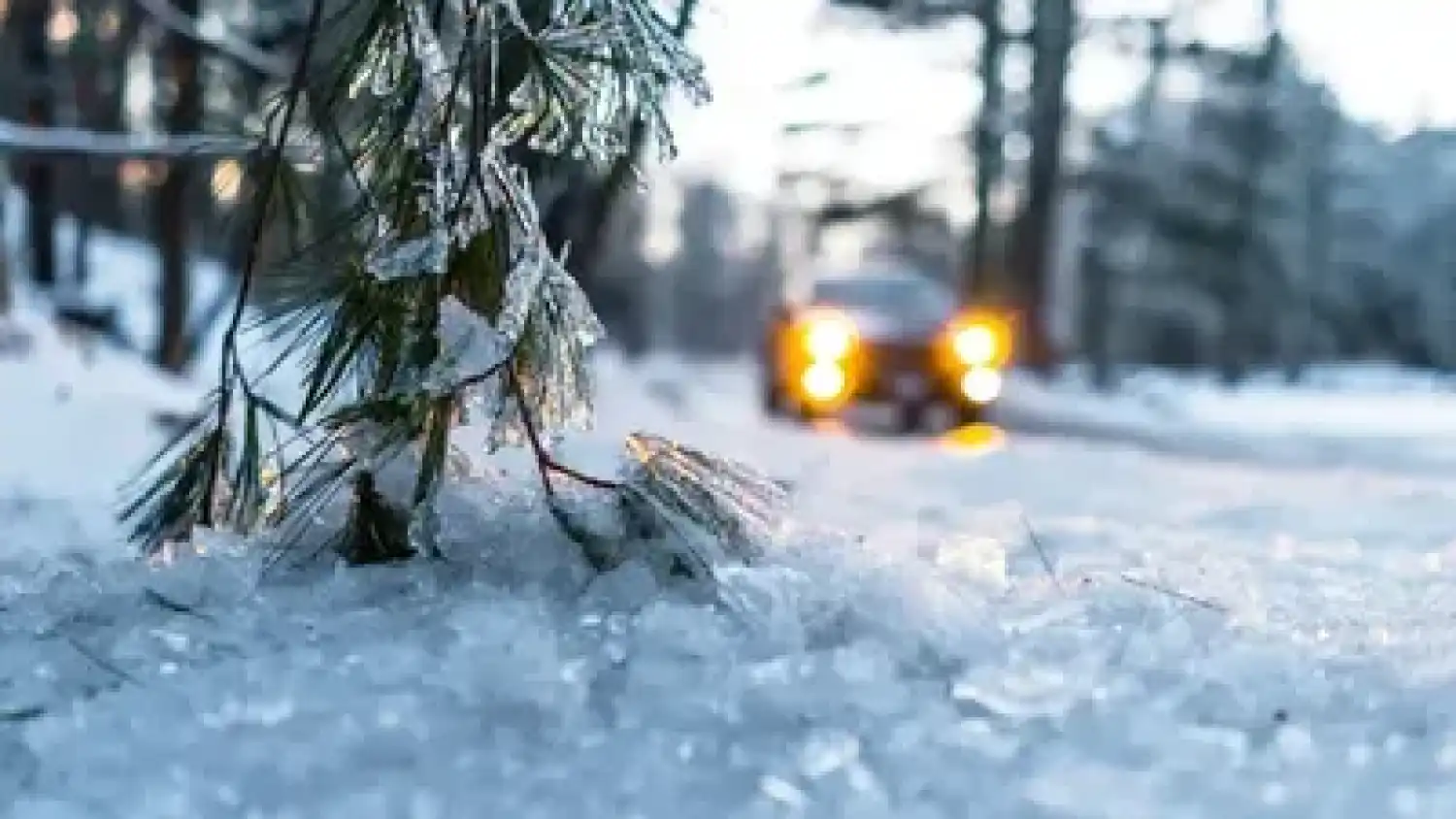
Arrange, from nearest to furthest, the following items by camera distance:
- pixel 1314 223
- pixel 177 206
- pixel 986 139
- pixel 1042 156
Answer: pixel 177 206, pixel 1042 156, pixel 986 139, pixel 1314 223

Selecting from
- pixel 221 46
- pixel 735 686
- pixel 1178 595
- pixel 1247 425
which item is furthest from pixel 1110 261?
pixel 735 686

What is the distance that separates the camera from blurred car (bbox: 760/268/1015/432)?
12.3 meters

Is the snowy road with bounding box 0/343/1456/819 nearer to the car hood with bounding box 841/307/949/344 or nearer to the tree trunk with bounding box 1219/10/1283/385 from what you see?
the car hood with bounding box 841/307/949/344

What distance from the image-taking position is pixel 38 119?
14023mm

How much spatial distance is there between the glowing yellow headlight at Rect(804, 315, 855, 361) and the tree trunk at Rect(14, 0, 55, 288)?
221 inches

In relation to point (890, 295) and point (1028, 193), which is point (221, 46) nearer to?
point (890, 295)

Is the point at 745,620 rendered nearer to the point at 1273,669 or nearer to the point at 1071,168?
the point at 1273,669

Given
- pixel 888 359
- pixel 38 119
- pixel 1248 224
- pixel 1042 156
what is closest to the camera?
pixel 888 359

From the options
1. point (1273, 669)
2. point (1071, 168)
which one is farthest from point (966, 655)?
point (1071, 168)

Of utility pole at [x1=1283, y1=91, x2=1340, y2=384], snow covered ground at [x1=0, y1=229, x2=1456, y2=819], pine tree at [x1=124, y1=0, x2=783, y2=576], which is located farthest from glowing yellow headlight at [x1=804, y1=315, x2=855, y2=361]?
utility pole at [x1=1283, y1=91, x2=1340, y2=384]

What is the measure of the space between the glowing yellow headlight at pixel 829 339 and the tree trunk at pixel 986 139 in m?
8.02

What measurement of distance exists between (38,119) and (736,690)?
13.4 m

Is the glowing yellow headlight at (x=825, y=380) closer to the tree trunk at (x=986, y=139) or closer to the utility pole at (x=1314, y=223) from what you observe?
the tree trunk at (x=986, y=139)

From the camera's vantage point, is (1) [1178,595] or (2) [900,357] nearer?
(1) [1178,595]
